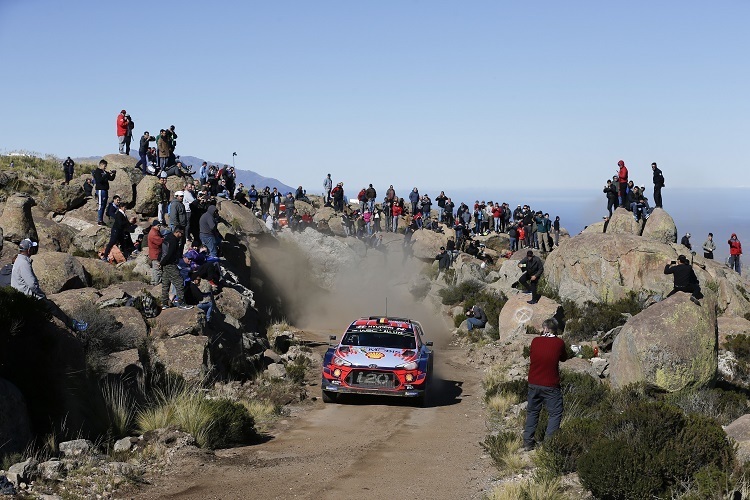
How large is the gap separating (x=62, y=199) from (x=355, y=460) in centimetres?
2308

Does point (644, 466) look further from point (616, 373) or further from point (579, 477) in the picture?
point (616, 373)

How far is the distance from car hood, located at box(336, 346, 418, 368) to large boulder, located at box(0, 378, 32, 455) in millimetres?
7291

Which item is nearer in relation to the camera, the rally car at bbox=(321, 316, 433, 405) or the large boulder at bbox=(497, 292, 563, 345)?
the rally car at bbox=(321, 316, 433, 405)

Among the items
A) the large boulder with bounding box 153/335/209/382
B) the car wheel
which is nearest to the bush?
the car wheel

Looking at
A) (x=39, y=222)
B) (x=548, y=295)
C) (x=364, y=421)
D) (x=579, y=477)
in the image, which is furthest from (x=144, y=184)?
(x=579, y=477)

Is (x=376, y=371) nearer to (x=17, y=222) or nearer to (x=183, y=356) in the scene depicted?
(x=183, y=356)

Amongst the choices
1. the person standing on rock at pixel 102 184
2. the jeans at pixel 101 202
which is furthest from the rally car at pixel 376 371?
the jeans at pixel 101 202

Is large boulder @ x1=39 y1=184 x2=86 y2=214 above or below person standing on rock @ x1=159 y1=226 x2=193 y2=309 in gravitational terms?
above

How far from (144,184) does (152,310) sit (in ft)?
45.4

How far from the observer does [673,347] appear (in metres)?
19.0

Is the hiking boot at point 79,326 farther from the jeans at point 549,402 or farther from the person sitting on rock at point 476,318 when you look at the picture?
the person sitting on rock at point 476,318

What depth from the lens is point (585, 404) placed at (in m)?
17.0

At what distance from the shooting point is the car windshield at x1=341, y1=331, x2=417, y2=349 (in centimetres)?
1838

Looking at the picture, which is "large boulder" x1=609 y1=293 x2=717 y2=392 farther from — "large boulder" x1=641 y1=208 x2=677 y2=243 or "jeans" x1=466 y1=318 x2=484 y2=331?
"large boulder" x1=641 y1=208 x2=677 y2=243
